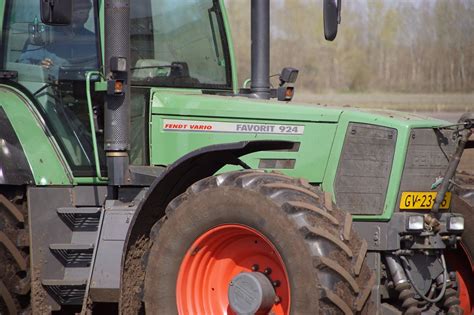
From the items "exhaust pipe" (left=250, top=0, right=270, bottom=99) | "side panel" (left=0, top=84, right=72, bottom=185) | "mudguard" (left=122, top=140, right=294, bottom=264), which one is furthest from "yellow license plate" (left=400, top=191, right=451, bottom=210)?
"side panel" (left=0, top=84, right=72, bottom=185)

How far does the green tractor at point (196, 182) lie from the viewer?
18.9 ft

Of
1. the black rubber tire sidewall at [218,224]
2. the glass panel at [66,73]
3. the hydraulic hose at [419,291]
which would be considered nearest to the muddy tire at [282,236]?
the black rubber tire sidewall at [218,224]

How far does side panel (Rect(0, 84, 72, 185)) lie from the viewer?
22.9 feet

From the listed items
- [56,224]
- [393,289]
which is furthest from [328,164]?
[56,224]

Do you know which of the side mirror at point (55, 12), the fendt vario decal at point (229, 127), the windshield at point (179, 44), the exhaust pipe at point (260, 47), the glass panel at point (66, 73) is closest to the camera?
the side mirror at point (55, 12)

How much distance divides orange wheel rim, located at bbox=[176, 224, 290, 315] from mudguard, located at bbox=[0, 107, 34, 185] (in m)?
1.51

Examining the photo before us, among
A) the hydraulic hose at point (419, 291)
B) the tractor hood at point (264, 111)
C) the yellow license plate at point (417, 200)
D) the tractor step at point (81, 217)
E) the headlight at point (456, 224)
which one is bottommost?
the hydraulic hose at point (419, 291)

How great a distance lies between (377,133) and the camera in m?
6.32

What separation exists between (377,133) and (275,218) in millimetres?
1074

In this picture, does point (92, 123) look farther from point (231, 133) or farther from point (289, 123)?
point (289, 123)

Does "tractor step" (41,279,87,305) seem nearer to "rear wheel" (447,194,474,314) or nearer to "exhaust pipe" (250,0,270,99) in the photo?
"exhaust pipe" (250,0,270,99)

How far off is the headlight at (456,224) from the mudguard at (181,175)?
3.62ft

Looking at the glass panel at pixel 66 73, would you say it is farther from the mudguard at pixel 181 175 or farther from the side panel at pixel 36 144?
the mudguard at pixel 181 175

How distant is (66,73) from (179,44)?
2.93 ft
